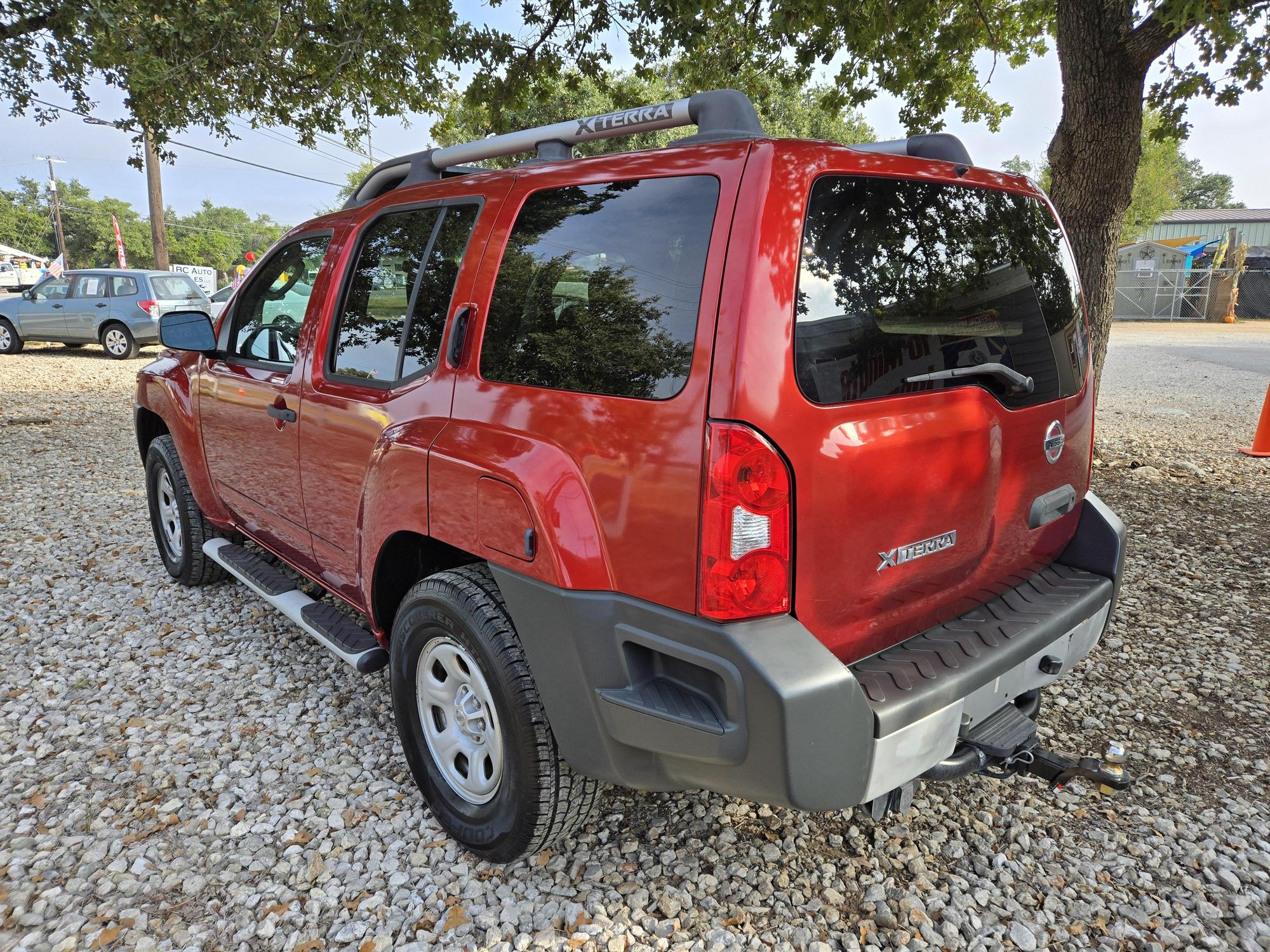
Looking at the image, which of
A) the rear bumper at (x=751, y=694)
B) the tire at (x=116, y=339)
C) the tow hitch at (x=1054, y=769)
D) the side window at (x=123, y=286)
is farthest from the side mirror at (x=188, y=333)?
the tire at (x=116, y=339)

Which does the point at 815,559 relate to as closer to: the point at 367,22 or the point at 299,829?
the point at 299,829

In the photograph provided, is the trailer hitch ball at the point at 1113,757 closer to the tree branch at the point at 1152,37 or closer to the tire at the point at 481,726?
the tire at the point at 481,726

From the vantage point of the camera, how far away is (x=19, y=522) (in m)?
5.89

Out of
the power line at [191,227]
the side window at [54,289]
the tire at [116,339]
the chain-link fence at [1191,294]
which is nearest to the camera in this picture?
the tire at [116,339]

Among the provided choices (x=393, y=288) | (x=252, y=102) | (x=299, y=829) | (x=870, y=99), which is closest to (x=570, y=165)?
(x=393, y=288)

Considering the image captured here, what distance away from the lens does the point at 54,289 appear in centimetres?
1642

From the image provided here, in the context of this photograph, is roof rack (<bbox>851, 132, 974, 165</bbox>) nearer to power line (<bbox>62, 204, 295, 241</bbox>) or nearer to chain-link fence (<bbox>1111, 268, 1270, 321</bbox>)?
chain-link fence (<bbox>1111, 268, 1270, 321</bbox>)

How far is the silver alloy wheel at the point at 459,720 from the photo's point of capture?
2.37 meters

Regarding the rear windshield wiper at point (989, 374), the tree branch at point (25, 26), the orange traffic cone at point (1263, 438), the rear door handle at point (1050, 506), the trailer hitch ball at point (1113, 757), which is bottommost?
the trailer hitch ball at point (1113, 757)

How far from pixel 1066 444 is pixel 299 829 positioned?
8.97 ft

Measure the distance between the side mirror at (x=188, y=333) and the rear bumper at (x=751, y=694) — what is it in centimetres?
242

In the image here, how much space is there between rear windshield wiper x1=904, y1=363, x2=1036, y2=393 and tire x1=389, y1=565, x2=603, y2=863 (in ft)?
4.12

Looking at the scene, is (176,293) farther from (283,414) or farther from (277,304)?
(283,414)

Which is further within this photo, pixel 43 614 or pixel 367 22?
pixel 367 22
